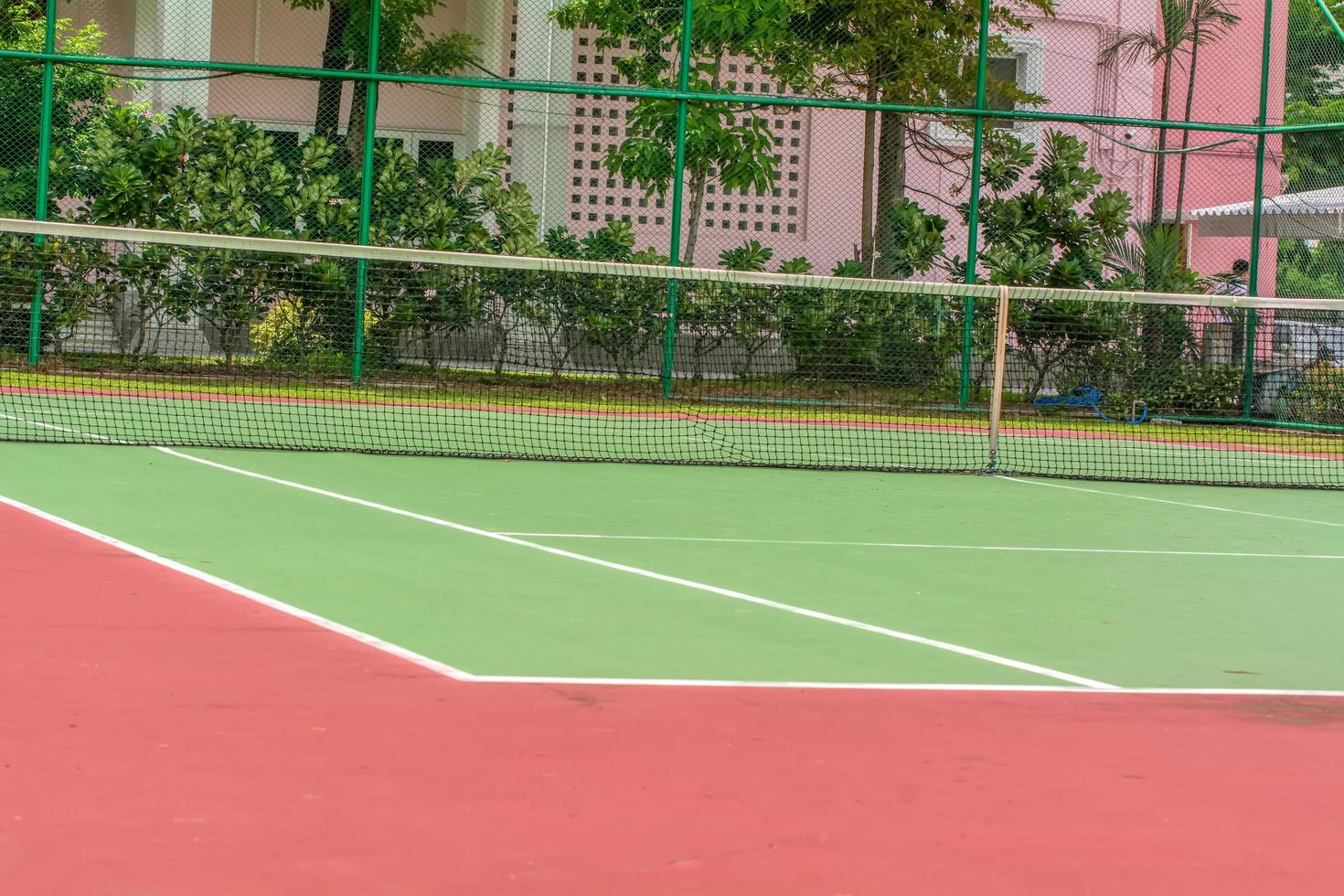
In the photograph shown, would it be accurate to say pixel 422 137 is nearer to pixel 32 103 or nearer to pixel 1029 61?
pixel 32 103

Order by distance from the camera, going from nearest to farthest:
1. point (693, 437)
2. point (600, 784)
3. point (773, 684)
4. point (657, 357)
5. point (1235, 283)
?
point (600, 784)
point (773, 684)
point (693, 437)
point (657, 357)
point (1235, 283)

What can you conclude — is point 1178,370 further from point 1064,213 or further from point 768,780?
point 768,780

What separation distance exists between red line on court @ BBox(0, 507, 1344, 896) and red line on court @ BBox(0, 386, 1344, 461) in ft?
28.1

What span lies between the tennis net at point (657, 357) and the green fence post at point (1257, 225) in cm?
5

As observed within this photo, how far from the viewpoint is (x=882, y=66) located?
1666 centimetres

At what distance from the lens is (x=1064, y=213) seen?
55.2 ft

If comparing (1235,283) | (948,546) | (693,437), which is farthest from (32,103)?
(1235,283)

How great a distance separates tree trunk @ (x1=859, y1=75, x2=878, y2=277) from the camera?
54.7ft

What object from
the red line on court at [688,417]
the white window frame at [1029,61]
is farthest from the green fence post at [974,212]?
the white window frame at [1029,61]

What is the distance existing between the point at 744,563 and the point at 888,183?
10.6m

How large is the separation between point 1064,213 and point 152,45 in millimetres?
9790

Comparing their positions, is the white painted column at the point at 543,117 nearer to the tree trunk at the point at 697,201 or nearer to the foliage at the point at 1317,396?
the tree trunk at the point at 697,201

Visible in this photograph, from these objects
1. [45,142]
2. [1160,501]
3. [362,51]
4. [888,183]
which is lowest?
[1160,501]

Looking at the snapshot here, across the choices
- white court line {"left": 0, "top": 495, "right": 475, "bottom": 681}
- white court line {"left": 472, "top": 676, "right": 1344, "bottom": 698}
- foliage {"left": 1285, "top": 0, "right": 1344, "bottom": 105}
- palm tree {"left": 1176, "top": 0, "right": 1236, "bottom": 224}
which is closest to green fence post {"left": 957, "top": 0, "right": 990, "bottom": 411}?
palm tree {"left": 1176, "top": 0, "right": 1236, "bottom": 224}
